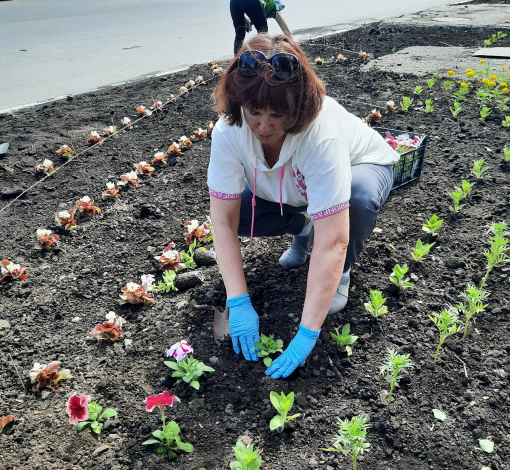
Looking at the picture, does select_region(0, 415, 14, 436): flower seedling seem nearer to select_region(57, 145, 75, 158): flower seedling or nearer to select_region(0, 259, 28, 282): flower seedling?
select_region(0, 259, 28, 282): flower seedling

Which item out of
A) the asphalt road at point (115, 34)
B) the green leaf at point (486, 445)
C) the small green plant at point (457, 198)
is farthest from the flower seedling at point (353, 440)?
the asphalt road at point (115, 34)

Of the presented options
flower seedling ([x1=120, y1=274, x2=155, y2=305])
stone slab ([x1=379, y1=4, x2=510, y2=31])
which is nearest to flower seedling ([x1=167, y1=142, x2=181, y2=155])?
flower seedling ([x1=120, y1=274, x2=155, y2=305])

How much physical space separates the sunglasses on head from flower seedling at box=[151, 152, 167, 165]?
2.67 meters

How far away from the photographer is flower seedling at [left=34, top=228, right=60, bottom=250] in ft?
10.8

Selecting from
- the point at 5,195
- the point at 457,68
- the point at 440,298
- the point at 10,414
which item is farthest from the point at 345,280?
the point at 457,68

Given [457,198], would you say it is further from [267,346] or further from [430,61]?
[430,61]

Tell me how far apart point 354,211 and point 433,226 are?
91cm

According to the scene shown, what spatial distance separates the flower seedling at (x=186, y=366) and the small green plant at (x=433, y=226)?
177cm

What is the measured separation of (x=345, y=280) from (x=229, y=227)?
0.75m

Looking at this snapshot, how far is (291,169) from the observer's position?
7.60 feet

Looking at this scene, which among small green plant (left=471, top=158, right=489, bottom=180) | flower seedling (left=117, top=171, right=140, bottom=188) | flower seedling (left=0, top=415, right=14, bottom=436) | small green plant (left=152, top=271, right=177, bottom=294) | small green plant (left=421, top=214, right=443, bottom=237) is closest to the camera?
flower seedling (left=0, top=415, right=14, bottom=436)

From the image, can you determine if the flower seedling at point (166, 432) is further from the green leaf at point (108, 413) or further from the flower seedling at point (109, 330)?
the flower seedling at point (109, 330)

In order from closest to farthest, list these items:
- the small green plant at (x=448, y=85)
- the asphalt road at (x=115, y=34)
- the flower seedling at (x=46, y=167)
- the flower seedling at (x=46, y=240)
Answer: the flower seedling at (x=46, y=240)
the flower seedling at (x=46, y=167)
the small green plant at (x=448, y=85)
the asphalt road at (x=115, y=34)

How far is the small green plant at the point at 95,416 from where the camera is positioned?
2043mm
